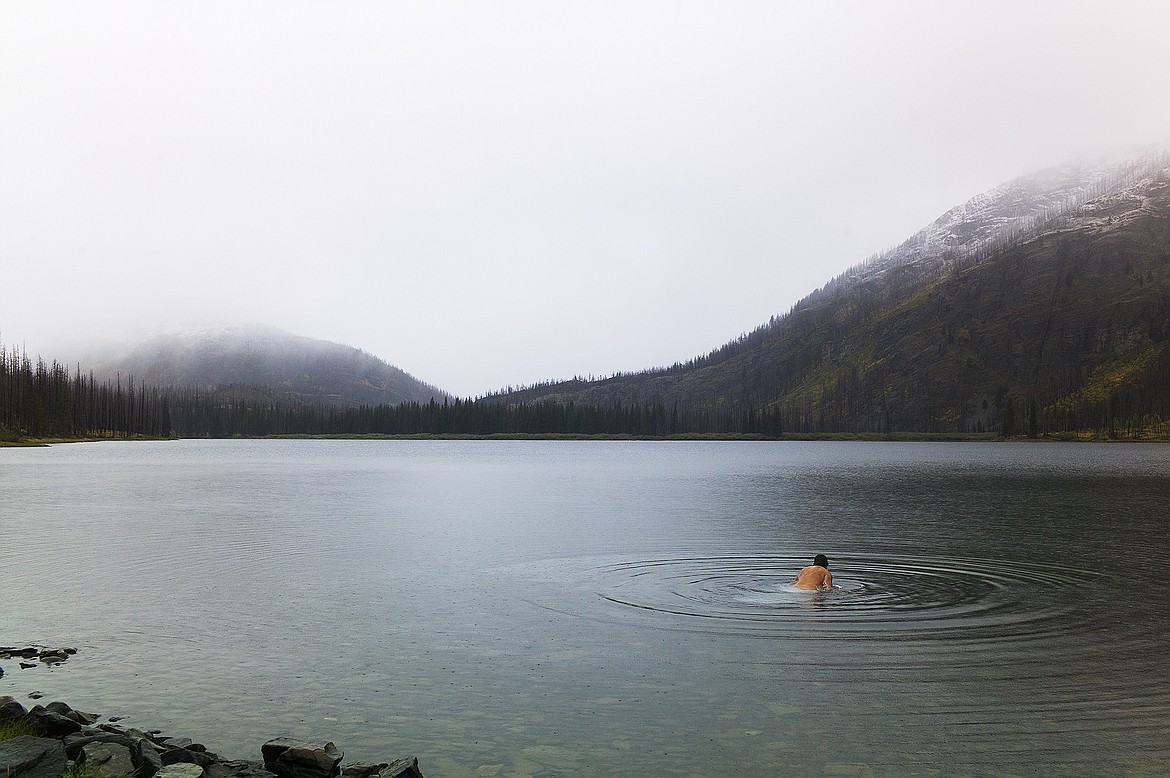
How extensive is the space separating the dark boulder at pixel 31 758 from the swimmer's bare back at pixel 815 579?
2189cm

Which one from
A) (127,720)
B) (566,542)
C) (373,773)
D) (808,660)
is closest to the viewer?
(373,773)

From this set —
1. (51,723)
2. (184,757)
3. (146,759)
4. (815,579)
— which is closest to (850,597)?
(815,579)

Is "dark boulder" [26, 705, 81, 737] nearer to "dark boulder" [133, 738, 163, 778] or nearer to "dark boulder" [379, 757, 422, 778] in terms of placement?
"dark boulder" [133, 738, 163, 778]

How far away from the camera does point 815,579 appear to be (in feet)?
92.6

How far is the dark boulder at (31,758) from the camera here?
37.1ft

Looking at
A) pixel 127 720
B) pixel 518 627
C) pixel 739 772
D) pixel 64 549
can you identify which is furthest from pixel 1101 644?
pixel 64 549

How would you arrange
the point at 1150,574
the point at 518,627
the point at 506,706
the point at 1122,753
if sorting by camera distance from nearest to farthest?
the point at 1122,753 → the point at 506,706 → the point at 518,627 → the point at 1150,574

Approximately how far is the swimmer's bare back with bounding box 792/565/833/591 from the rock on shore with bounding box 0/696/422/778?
18.2 m

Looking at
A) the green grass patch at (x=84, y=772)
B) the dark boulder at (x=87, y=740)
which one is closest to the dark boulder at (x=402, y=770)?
the green grass patch at (x=84, y=772)

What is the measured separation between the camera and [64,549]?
123ft

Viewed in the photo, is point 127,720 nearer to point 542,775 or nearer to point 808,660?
point 542,775

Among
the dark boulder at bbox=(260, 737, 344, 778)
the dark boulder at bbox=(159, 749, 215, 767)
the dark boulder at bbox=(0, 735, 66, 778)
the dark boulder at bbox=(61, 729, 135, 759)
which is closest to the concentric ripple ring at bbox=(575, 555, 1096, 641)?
the dark boulder at bbox=(260, 737, 344, 778)

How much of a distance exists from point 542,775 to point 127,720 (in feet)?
26.0

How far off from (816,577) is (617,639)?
30.8ft
